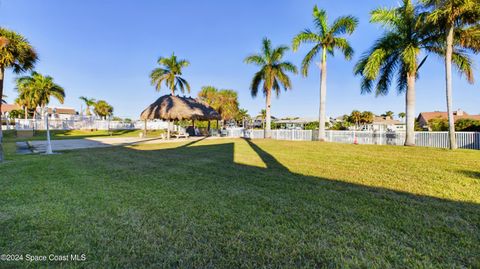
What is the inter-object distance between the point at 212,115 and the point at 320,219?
18662 millimetres

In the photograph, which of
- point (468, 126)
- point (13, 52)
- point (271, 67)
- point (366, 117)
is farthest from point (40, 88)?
point (366, 117)

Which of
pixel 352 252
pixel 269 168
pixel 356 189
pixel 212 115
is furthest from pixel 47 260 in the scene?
pixel 212 115

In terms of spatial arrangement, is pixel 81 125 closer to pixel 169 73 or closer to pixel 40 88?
pixel 40 88

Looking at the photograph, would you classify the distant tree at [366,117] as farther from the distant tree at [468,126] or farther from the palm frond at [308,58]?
the palm frond at [308,58]

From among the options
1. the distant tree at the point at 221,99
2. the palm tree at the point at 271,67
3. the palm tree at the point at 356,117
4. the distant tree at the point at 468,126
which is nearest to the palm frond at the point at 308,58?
the palm tree at the point at 271,67

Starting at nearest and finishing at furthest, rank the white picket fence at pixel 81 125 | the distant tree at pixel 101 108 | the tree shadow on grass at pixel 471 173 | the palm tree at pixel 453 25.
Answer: the tree shadow on grass at pixel 471 173 < the palm tree at pixel 453 25 < the white picket fence at pixel 81 125 < the distant tree at pixel 101 108

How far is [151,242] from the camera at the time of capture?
2350 millimetres

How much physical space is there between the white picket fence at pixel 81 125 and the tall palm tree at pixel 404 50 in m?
34.5

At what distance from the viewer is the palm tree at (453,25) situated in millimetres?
9742

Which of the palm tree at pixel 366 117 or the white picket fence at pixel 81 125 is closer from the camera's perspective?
the white picket fence at pixel 81 125

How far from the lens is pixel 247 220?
2873mm

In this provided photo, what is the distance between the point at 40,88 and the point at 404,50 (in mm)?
37921

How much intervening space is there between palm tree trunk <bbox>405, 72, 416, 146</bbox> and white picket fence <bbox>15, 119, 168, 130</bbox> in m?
35.7

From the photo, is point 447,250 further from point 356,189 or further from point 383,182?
point 383,182
